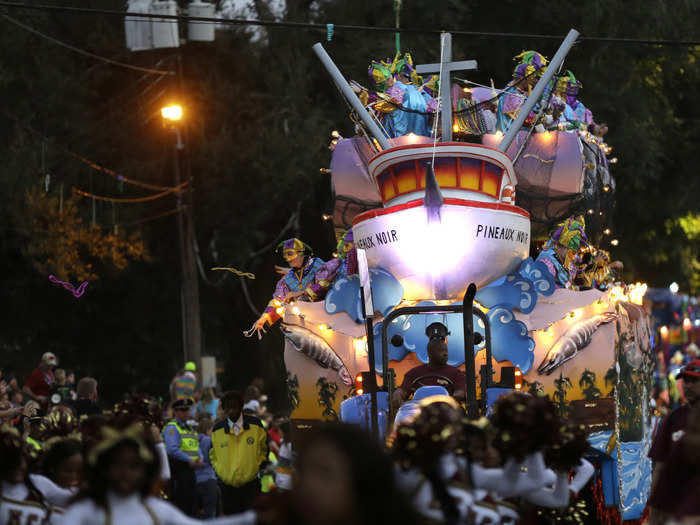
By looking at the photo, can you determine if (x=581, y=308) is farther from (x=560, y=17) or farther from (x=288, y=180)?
(x=560, y=17)

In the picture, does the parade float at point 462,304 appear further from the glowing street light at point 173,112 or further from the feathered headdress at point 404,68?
the glowing street light at point 173,112

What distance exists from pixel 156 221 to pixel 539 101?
545 inches

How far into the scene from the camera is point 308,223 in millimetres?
26359

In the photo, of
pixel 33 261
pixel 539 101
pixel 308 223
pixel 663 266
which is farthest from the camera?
pixel 663 266

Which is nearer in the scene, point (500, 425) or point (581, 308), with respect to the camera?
point (500, 425)

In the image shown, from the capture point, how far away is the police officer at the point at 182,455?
38.8 feet

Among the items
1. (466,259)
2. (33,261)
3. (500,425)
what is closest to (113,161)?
(33,261)

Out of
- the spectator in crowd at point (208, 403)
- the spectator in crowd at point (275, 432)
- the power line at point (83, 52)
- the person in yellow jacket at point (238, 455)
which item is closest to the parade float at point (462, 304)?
the person in yellow jacket at point (238, 455)

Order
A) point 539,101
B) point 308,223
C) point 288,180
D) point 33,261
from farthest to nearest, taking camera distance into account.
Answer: point 308,223 → point 288,180 → point 33,261 → point 539,101

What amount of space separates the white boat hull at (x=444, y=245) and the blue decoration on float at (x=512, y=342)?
535 mm

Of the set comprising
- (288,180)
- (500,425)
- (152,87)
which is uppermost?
(152,87)

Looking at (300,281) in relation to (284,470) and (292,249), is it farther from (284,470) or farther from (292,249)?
(284,470)

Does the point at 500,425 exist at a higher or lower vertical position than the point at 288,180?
lower

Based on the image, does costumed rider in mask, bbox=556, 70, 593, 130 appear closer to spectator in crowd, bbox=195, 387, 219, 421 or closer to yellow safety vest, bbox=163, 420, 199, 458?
yellow safety vest, bbox=163, 420, 199, 458
